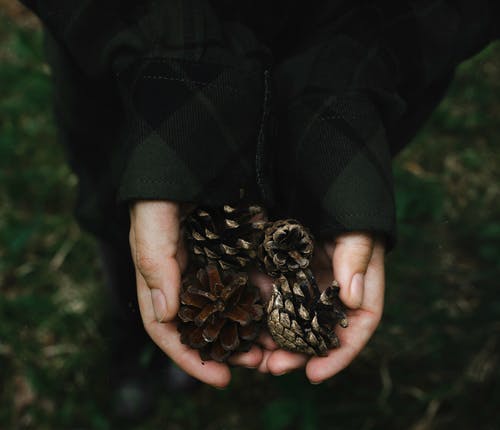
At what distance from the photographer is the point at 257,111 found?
1.43 metres

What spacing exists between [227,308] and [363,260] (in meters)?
0.42

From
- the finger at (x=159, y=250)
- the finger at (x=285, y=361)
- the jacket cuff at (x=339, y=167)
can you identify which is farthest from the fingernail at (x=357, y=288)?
the finger at (x=159, y=250)

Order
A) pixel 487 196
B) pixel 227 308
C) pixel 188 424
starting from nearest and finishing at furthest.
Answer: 1. pixel 227 308
2. pixel 188 424
3. pixel 487 196

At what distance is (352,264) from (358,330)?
0.22 meters

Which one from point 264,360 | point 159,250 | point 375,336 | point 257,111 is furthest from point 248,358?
point 375,336

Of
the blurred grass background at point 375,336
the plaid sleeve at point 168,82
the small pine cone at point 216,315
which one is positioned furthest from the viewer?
the blurred grass background at point 375,336

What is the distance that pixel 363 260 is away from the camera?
136cm

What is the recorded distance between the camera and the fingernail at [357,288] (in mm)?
1339

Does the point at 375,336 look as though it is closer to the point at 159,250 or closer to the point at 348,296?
the point at 348,296

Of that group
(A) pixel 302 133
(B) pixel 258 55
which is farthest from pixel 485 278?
(B) pixel 258 55

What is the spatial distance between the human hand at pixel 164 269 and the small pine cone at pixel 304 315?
215 mm

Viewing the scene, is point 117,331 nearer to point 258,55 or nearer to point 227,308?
point 227,308

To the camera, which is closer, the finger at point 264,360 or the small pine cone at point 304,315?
the small pine cone at point 304,315

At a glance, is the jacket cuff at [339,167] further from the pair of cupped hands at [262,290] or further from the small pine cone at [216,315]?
the small pine cone at [216,315]
